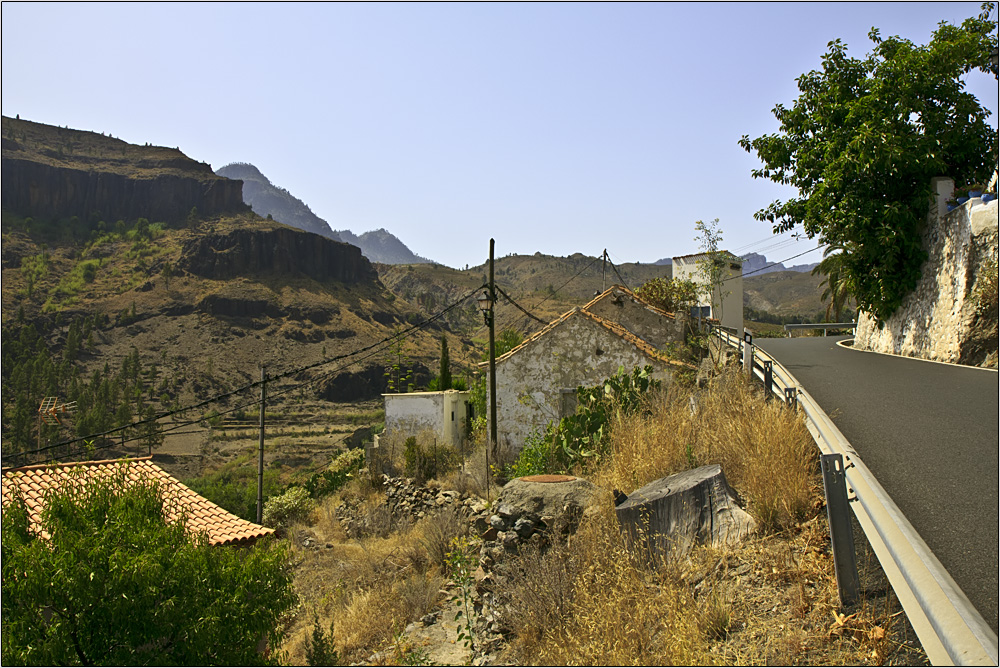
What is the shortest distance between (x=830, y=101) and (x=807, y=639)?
59.3 ft

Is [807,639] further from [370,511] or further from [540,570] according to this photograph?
[370,511]

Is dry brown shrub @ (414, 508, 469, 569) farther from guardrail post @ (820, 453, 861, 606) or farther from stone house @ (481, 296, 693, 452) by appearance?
guardrail post @ (820, 453, 861, 606)

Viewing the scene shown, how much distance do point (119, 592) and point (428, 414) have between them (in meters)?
18.6

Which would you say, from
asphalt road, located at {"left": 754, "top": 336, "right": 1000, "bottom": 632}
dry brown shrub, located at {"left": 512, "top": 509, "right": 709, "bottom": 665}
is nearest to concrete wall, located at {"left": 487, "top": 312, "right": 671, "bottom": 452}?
asphalt road, located at {"left": 754, "top": 336, "right": 1000, "bottom": 632}

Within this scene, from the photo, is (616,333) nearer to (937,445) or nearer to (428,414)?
(428,414)

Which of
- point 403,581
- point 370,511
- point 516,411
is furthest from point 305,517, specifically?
point 403,581

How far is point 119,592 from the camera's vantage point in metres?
7.19

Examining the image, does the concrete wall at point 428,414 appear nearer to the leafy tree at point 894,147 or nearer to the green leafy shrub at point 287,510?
the green leafy shrub at point 287,510

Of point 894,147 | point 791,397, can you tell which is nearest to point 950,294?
point 894,147

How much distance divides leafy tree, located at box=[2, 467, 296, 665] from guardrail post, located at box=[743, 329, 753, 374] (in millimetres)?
8121

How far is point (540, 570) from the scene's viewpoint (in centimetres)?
677

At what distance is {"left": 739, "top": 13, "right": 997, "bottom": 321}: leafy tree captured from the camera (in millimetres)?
16141

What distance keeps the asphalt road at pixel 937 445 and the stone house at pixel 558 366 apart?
17.8 ft

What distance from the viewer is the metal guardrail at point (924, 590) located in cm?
276
